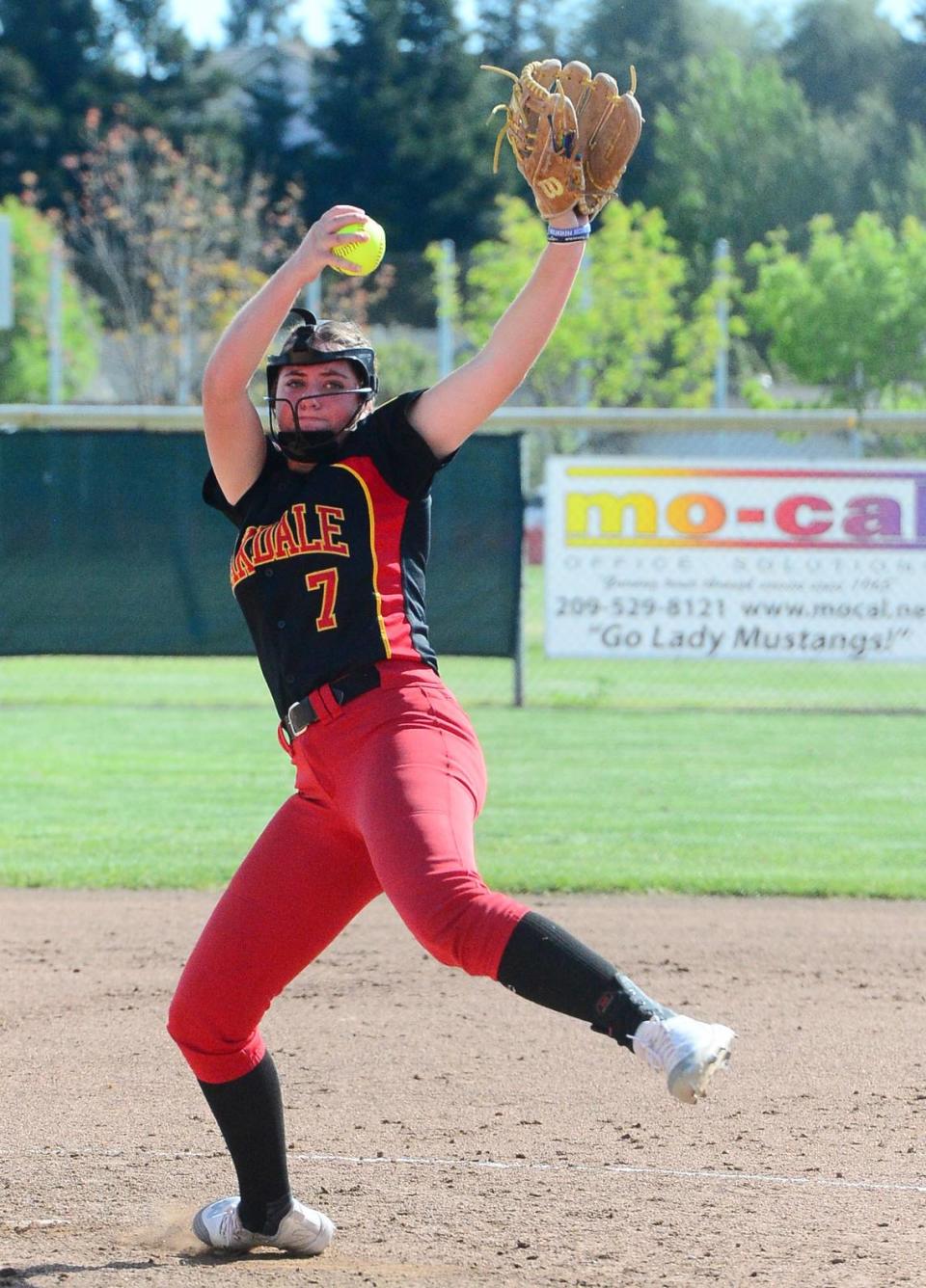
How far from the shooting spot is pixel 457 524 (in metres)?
11.5

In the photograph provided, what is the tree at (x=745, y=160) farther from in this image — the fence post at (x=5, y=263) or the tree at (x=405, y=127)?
the fence post at (x=5, y=263)

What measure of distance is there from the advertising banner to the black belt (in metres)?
8.15

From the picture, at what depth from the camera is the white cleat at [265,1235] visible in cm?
352

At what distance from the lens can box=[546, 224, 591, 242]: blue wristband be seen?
11.1ft

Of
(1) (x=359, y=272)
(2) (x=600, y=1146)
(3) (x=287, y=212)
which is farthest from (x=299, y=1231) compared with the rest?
(3) (x=287, y=212)

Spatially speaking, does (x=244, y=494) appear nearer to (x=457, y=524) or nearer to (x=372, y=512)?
(x=372, y=512)

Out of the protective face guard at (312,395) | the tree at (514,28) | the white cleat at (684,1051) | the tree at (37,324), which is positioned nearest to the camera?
the white cleat at (684,1051)

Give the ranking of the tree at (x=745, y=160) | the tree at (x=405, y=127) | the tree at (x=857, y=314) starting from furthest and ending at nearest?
1. the tree at (x=745, y=160)
2. the tree at (x=405, y=127)
3. the tree at (x=857, y=314)

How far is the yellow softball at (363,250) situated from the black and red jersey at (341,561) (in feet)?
0.89

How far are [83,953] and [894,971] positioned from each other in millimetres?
2851

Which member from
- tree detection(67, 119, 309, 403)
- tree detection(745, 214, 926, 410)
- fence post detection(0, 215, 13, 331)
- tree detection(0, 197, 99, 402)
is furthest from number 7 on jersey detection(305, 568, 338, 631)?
tree detection(0, 197, 99, 402)

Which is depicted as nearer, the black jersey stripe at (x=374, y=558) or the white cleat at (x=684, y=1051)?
the white cleat at (x=684, y=1051)

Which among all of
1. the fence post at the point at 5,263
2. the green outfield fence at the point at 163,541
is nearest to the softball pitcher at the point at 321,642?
the green outfield fence at the point at 163,541

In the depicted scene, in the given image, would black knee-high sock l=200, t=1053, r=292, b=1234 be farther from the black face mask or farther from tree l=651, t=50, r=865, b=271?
tree l=651, t=50, r=865, b=271
